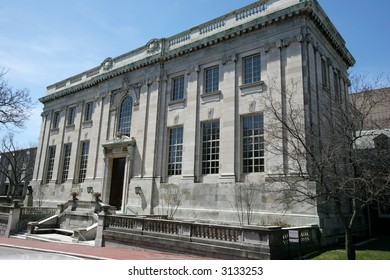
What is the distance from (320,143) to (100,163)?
62.5ft

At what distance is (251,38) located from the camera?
19.6 m

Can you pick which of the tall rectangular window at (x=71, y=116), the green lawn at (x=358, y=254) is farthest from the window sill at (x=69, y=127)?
the green lawn at (x=358, y=254)

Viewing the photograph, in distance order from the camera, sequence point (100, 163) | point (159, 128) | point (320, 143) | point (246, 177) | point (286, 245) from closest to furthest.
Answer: point (286, 245)
point (320, 143)
point (246, 177)
point (159, 128)
point (100, 163)

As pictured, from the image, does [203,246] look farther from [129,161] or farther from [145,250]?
[129,161]

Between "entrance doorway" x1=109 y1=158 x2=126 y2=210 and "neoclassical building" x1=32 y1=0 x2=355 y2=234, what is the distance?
81 mm

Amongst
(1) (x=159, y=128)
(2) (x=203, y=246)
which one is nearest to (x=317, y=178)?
(2) (x=203, y=246)

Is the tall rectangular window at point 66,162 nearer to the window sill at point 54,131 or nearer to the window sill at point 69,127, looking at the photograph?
the window sill at point 69,127

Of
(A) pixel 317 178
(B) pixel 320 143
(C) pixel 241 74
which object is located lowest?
(A) pixel 317 178

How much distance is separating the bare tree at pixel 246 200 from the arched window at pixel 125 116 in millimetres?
12084

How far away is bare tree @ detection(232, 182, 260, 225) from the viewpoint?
55.3 ft

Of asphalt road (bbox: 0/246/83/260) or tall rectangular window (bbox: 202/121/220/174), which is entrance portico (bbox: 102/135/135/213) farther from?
asphalt road (bbox: 0/246/83/260)

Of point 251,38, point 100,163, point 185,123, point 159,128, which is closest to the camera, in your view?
point 251,38

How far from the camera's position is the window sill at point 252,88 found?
1856 centimetres

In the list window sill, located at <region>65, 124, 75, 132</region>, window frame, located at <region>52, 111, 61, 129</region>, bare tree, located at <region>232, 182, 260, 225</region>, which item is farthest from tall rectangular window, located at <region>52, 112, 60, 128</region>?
bare tree, located at <region>232, 182, 260, 225</region>
